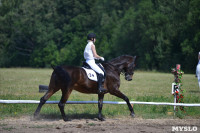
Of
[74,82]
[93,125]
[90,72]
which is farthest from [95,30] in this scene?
[93,125]

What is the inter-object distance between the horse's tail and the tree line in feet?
145

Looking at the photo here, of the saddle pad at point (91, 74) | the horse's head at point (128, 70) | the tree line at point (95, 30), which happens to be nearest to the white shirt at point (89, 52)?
the saddle pad at point (91, 74)

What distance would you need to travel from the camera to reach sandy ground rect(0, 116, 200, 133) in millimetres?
7637

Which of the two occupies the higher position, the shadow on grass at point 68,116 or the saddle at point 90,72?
the saddle at point 90,72

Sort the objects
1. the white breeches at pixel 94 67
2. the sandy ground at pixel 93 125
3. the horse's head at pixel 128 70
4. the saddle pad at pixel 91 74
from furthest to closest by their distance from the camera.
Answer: the horse's head at pixel 128 70 < the white breeches at pixel 94 67 < the saddle pad at pixel 91 74 < the sandy ground at pixel 93 125

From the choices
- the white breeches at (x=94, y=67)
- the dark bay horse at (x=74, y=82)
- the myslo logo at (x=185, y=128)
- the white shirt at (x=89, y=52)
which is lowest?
the myslo logo at (x=185, y=128)

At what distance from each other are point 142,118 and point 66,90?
119 inches

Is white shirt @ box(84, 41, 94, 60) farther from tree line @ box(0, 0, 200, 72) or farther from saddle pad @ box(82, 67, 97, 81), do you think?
tree line @ box(0, 0, 200, 72)

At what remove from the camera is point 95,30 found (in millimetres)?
76875

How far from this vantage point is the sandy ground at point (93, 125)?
25.1 ft

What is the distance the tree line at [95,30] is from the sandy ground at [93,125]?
43155 mm

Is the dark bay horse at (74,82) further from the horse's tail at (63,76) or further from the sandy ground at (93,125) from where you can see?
the sandy ground at (93,125)

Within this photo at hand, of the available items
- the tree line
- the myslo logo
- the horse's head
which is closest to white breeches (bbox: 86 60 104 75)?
the horse's head

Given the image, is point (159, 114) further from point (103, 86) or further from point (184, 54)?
point (184, 54)
